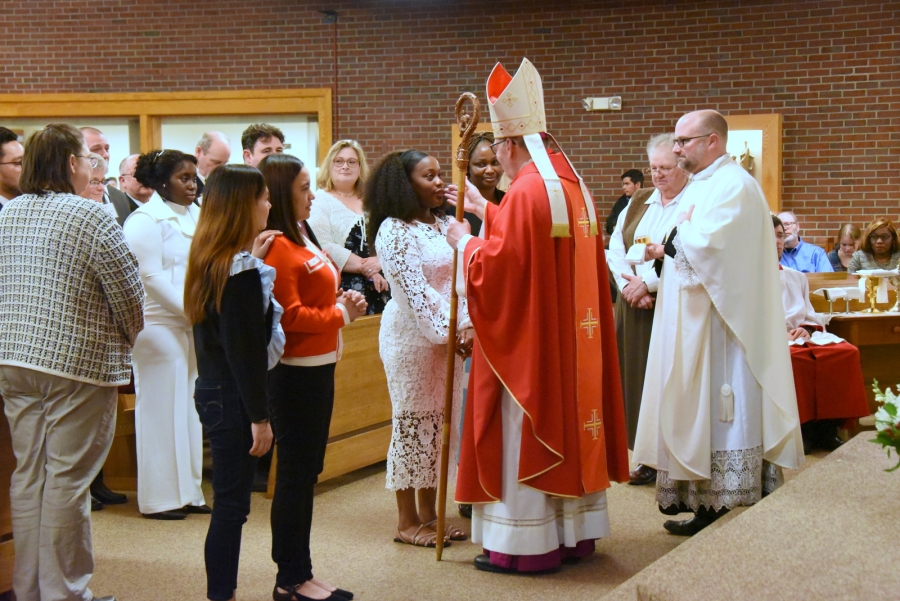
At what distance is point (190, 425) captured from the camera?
4.47m

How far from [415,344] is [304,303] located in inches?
30.8

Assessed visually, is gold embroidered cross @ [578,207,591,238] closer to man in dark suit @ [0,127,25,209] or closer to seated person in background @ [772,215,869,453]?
man in dark suit @ [0,127,25,209]

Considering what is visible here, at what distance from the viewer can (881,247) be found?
723 cm

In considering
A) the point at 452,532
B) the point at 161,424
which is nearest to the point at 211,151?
the point at 161,424

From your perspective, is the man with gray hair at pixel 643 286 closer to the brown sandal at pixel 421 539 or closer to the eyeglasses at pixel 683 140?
the eyeglasses at pixel 683 140

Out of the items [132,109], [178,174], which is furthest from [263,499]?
[132,109]

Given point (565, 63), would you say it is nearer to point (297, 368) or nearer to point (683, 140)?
point (683, 140)

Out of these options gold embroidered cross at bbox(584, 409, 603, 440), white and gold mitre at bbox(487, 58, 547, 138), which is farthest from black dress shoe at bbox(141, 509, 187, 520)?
white and gold mitre at bbox(487, 58, 547, 138)

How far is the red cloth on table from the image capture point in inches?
216

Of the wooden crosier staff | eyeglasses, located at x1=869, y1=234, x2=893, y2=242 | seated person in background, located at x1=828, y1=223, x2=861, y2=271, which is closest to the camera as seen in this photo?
the wooden crosier staff

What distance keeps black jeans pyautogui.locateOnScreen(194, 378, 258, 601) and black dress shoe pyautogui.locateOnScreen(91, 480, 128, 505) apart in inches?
79.8

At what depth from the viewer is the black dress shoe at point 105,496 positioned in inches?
183

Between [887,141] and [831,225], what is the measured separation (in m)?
0.96

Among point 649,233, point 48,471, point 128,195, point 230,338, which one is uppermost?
point 128,195
